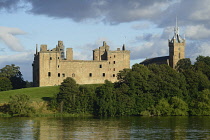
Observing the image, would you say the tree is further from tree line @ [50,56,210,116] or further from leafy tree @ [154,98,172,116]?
leafy tree @ [154,98,172,116]

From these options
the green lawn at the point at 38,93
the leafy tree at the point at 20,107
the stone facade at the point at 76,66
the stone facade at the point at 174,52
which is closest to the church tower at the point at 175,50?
the stone facade at the point at 174,52

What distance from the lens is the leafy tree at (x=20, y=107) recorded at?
60603 mm

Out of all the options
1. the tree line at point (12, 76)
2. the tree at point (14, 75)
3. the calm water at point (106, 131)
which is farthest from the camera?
the tree at point (14, 75)

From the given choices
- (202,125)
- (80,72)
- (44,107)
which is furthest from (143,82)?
(80,72)

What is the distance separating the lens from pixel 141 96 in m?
63.2

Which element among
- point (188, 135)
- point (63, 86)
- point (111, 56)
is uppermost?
point (111, 56)

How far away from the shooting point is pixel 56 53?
85688mm

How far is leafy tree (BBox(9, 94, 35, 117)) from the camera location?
60.6m

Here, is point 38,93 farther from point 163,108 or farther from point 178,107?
point 178,107

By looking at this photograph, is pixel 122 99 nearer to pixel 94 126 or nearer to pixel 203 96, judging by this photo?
pixel 203 96

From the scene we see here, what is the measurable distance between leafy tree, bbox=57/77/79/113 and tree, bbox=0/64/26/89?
92.4 feet

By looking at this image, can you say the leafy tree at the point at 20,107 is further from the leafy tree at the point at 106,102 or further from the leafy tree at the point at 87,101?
the leafy tree at the point at 106,102

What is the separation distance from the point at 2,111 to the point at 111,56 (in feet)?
107

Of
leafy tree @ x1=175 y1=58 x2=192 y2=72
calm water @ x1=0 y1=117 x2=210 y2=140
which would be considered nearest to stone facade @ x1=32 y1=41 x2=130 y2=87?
leafy tree @ x1=175 y1=58 x2=192 y2=72
